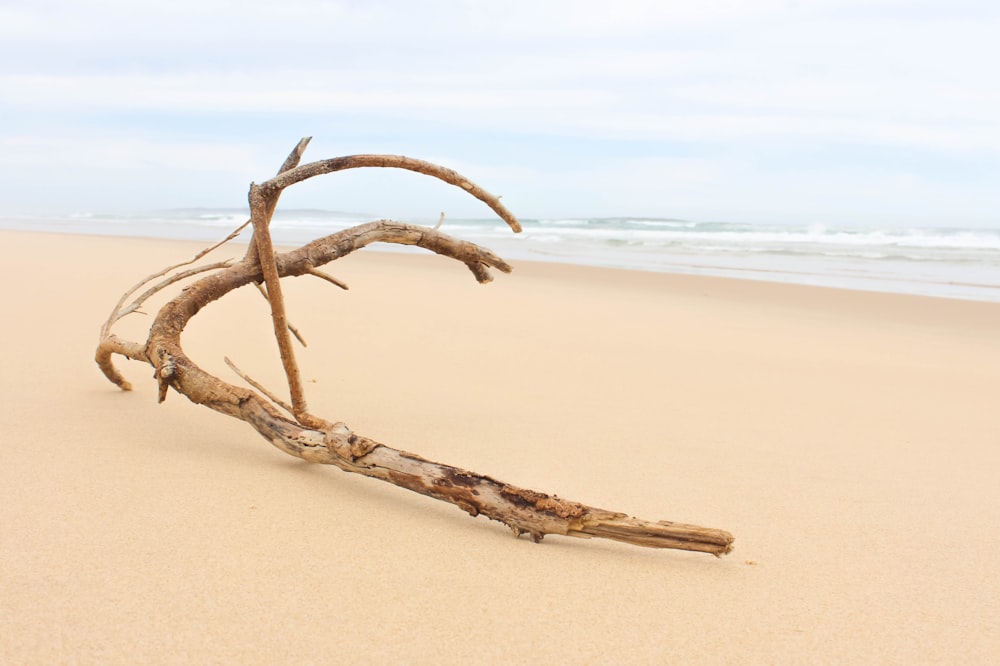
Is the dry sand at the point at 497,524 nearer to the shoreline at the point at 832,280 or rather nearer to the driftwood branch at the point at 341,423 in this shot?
the driftwood branch at the point at 341,423

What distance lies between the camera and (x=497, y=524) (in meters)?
2.32

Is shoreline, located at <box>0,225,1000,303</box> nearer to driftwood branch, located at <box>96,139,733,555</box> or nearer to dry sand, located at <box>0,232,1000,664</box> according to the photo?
dry sand, located at <box>0,232,1000,664</box>

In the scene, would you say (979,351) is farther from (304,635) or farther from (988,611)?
(304,635)

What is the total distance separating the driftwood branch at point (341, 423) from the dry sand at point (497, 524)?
0.30 ft

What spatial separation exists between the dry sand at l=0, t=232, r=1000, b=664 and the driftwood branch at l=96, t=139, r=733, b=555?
93 millimetres

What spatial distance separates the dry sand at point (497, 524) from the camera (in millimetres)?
1752

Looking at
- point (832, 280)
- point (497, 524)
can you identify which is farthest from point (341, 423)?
point (832, 280)

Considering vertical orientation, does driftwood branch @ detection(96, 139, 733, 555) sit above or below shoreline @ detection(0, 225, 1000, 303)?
below

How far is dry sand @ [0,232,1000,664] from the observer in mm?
1752

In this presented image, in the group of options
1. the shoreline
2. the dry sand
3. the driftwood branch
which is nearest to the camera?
the dry sand

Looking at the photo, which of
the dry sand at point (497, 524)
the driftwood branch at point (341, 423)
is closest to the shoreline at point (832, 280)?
the dry sand at point (497, 524)

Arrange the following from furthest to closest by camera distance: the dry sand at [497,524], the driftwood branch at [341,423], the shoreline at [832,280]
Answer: the shoreline at [832,280] < the driftwood branch at [341,423] < the dry sand at [497,524]

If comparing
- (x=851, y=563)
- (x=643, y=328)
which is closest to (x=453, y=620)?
(x=851, y=563)

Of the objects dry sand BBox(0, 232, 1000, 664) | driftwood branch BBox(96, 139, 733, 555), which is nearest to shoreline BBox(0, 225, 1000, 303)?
dry sand BBox(0, 232, 1000, 664)
